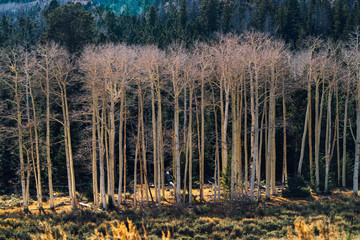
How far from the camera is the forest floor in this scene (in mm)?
11680

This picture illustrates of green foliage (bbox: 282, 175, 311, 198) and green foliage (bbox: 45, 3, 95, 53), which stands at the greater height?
green foliage (bbox: 45, 3, 95, 53)

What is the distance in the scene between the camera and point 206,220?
13.3m

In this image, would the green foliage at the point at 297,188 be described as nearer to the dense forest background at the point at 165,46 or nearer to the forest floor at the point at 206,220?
the forest floor at the point at 206,220

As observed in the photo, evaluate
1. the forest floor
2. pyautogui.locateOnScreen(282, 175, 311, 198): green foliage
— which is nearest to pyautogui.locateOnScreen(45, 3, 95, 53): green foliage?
the forest floor

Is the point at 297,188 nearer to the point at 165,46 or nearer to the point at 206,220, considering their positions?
the point at 206,220

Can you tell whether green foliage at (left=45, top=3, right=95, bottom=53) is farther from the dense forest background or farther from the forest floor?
the forest floor

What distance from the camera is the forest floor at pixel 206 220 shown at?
11680 millimetres

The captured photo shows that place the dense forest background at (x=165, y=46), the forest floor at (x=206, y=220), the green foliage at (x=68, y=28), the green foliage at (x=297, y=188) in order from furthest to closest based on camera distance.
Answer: the green foliage at (x=68, y=28), the dense forest background at (x=165, y=46), the green foliage at (x=297, y=188), the forest floor at (x=206, y=220)

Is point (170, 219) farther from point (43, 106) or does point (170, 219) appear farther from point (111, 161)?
point (43, 106)

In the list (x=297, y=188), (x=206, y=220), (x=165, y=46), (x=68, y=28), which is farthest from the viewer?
(x=165, y=46)

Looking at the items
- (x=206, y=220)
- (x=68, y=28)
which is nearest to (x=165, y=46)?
(x=68, y=28)

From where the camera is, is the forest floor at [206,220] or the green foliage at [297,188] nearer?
the forest floor at [206,220]

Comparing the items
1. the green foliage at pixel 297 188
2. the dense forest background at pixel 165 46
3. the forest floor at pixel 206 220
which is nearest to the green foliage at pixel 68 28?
the dense forest background at pixel 165 46

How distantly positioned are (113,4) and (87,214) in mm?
142905
